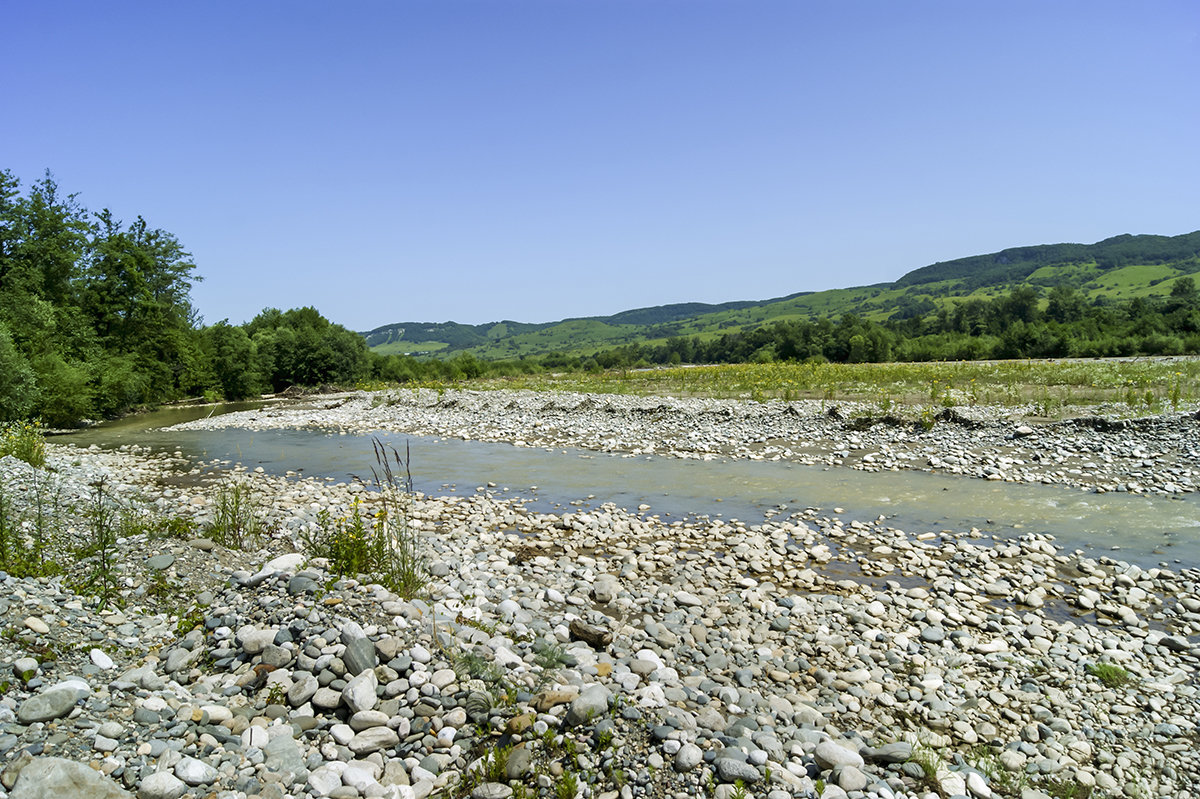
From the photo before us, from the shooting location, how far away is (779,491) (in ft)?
44.2

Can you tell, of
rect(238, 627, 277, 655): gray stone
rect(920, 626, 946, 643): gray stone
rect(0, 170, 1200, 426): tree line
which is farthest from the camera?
rect(0, 170, 1200, 426): tree line

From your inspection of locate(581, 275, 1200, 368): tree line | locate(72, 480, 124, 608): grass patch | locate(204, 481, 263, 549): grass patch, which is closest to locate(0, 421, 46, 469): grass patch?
locate(204, 481, 263, 549): grass patch

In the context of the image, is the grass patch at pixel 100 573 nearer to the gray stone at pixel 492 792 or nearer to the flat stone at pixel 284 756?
the flat stone at pixel 284 756

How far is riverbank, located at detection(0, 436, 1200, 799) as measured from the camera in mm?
4012

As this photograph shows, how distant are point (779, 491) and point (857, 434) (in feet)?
25.3

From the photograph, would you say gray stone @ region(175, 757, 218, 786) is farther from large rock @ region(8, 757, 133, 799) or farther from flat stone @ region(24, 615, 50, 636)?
flat stone @ region(24, 615, 50, 636)

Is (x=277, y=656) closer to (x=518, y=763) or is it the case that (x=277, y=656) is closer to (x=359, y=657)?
(x=359, y=657)

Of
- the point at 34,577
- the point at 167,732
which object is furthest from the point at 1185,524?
the point at 34,577

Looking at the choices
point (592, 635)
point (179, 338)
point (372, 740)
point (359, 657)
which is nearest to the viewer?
point (372, 740)

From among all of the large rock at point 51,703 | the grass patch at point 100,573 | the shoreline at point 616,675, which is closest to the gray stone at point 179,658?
the shoreline at point 616,675

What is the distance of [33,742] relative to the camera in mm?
3627

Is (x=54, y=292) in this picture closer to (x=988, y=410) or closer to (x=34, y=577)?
(x=34, y=577)

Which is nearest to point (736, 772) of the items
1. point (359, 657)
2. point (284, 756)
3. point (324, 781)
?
point (324, 781)

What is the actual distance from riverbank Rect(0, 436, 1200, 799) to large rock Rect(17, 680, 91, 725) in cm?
2
